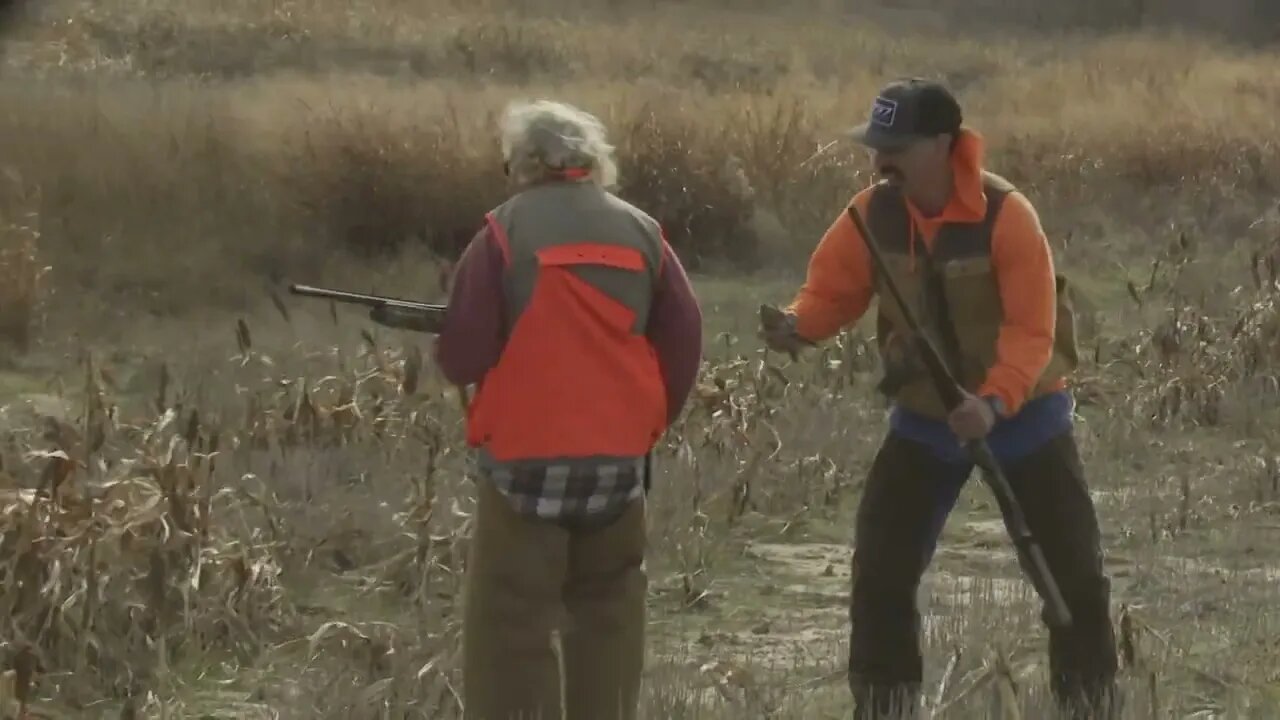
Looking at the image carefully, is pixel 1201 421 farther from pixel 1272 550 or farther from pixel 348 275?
pixel 348 275

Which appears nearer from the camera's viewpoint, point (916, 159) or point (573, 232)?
point (573, 232)

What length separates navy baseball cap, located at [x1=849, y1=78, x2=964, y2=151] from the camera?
4469 millimetres

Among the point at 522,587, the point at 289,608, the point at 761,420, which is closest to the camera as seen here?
the point at 522,587

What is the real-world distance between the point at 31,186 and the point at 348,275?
6.49ft

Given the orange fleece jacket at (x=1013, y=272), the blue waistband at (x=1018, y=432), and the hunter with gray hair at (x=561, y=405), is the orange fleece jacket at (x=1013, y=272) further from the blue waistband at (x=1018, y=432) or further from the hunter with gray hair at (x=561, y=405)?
the hunter with gray hair at (x=561, y=405)

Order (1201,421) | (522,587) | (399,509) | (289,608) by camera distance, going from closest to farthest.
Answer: (522,587) → (289,608) → (399,509) → (1201,421)

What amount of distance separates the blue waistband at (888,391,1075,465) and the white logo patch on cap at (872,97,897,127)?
662 mm

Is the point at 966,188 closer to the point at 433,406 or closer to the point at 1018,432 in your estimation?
the point at 1018,432

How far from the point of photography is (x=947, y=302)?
181 inches

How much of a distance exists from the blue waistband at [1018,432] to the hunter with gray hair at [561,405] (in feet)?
1.93

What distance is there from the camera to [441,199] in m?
13.6

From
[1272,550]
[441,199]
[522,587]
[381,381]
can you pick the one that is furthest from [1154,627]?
[441,199]

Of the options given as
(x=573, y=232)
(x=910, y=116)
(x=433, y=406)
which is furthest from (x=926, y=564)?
(x=433, y=406)

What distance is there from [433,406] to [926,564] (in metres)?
4.02
